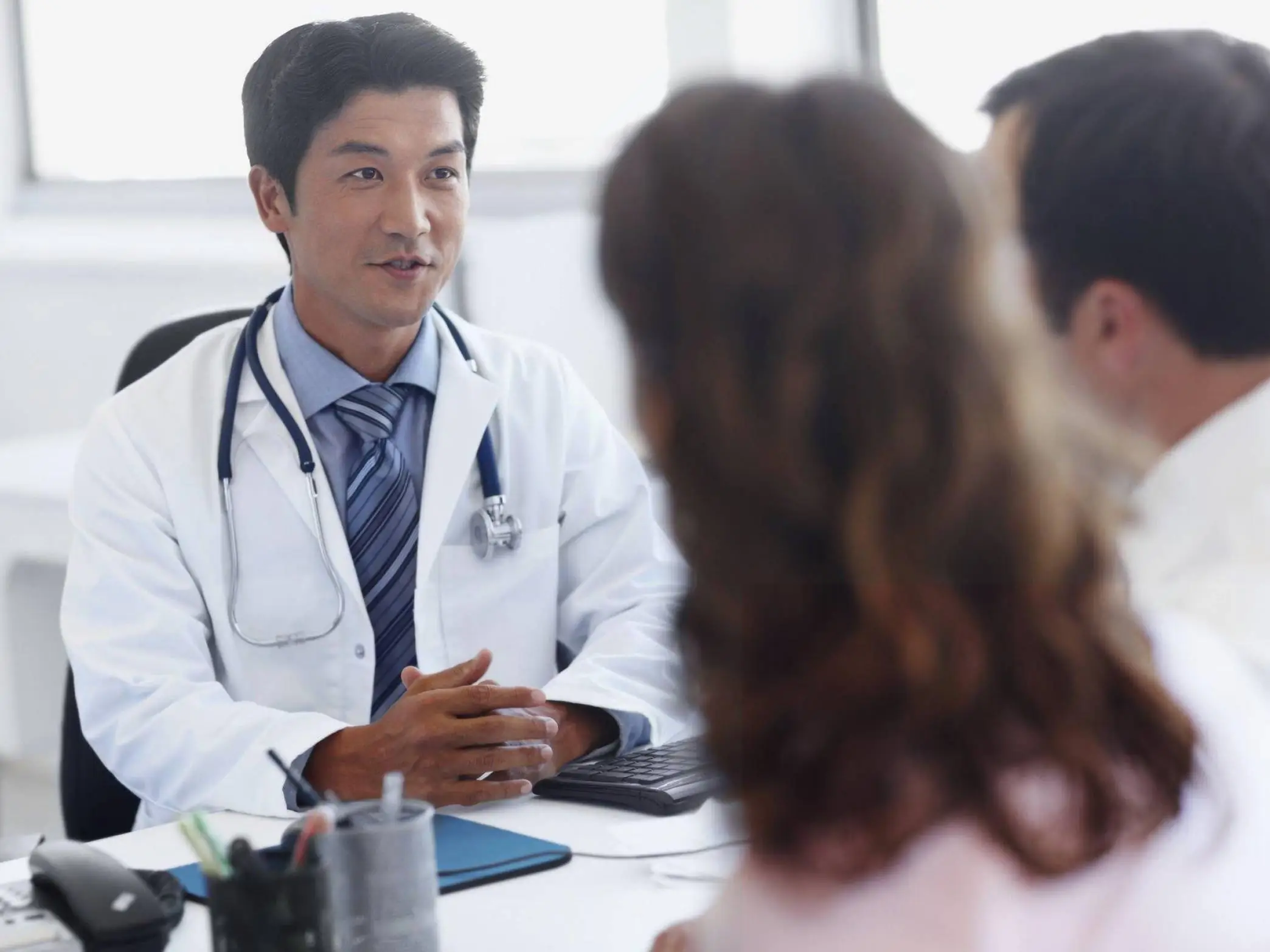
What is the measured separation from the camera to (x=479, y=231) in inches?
101

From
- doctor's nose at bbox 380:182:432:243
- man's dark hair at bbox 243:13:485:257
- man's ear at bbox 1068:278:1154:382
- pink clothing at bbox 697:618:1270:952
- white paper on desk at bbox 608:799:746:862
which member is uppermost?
man's dark hair at bbox 243:13:485:257

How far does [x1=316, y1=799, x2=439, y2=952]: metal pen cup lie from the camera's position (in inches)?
40.7

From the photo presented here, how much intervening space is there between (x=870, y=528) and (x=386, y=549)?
118 cm

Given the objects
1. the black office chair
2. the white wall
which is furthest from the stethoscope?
the white wall

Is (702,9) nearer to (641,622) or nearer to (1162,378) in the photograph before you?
(641,622)

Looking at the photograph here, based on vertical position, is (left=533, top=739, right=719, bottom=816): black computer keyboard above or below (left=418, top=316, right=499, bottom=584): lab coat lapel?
below

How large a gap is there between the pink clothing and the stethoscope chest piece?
1.02 meters

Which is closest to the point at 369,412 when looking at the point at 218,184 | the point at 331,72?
the point at 331,72

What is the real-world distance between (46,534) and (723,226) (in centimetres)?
249

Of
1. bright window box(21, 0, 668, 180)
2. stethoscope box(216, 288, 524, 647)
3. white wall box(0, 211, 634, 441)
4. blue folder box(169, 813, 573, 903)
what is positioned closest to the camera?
blue folder box(169, 813, 573, 903)

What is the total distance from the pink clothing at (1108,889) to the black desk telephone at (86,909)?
471mm

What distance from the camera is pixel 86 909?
3.61ft

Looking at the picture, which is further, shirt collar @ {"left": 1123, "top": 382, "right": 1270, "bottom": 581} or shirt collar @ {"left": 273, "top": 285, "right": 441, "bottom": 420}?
shirt collar @ {"left": 273, "top": 285, "right": 441, "bottom": 420}

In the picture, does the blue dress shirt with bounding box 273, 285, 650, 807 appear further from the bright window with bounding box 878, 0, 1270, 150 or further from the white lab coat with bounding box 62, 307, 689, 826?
the bright window with bounding box 878, 0, 1270, 150
